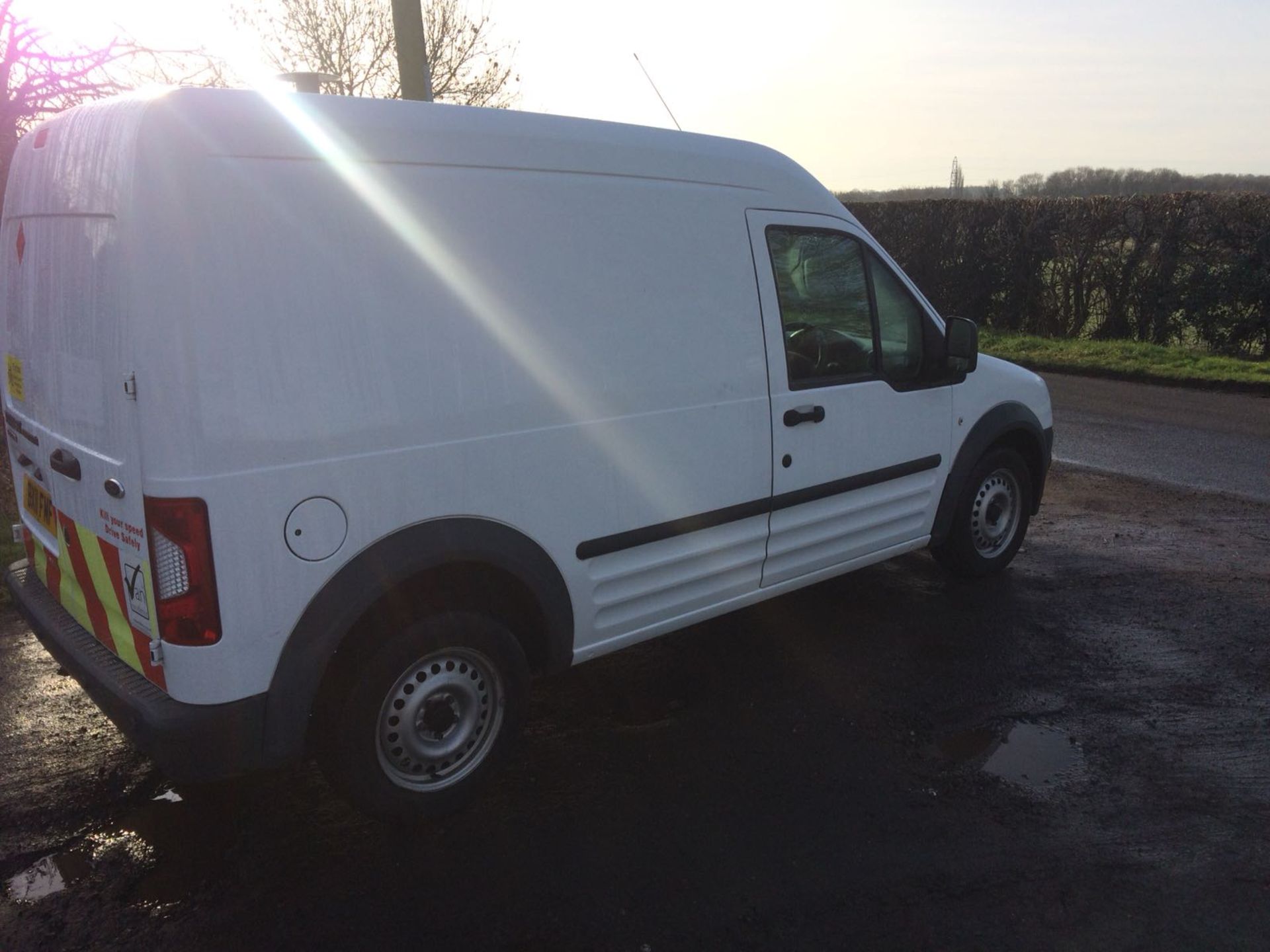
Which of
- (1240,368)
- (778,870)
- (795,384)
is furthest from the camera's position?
(1240,368)

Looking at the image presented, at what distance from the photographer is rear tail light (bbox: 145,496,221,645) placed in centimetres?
271

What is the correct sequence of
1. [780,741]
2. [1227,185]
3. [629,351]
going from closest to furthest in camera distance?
1. [629,351]
2. [780,741]
3. [1227,185]

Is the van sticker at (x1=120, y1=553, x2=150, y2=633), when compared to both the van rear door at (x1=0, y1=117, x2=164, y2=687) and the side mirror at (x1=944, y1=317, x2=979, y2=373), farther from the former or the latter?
the side mirror at (x1=944, y1=317, x2=979, y2=373)

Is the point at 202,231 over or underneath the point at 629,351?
over

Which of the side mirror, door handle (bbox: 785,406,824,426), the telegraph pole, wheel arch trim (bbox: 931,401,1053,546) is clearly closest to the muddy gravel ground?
wheel arch trim (bbox: 931,401,1053,546)

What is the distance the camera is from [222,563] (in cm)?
276

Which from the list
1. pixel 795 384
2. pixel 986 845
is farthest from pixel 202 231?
pixel 986 845

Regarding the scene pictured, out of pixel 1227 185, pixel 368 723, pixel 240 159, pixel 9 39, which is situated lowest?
pixel 368 723

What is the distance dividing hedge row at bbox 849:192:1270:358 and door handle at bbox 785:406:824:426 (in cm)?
1207

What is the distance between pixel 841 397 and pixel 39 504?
3161mm

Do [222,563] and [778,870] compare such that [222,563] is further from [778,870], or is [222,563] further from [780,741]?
[780,741]

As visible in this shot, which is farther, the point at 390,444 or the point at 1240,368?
the point at 1240,368

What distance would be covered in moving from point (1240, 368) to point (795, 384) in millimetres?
11133

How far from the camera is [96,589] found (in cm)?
325
